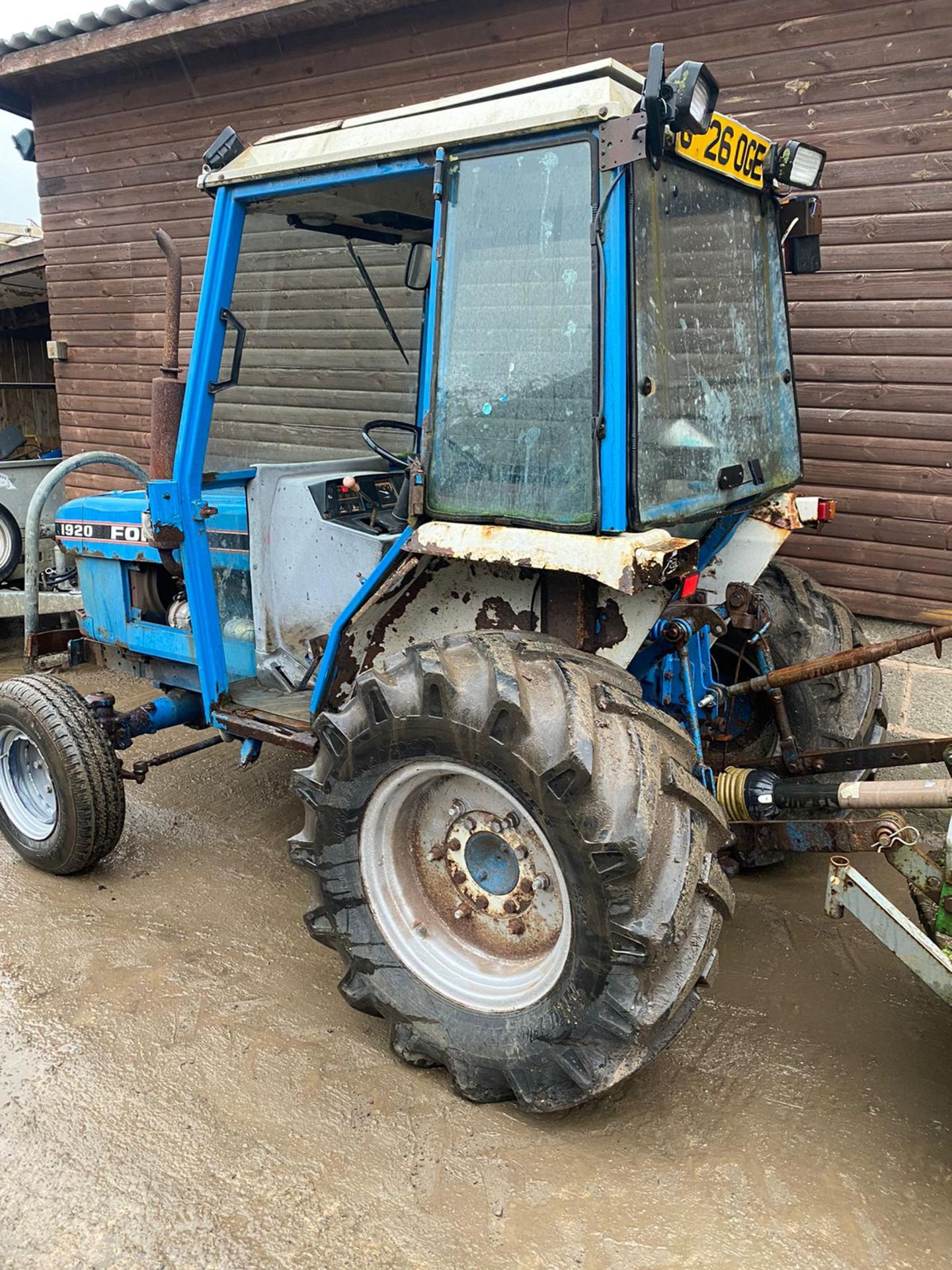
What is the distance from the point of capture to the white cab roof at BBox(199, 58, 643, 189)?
7.10ft

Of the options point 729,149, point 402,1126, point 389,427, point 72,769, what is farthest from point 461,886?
point 729,149

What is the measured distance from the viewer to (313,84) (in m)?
5.70

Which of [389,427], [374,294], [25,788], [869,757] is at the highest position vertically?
[374,294]

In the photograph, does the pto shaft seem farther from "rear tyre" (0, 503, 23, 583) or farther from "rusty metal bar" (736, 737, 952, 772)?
"rear tyre" (0, 503, 23, 583)

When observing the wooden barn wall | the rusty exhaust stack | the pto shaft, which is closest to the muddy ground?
the pto shaft

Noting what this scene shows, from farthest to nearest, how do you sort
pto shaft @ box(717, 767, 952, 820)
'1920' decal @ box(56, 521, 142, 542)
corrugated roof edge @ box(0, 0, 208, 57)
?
corrugated roof edge @ box(0, 0, 208, 57)
'1920' decal @ box(56, 521, 142, 542)
pto shaft @ box(717, 767, 952, 820)

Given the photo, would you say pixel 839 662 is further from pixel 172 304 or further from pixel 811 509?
pixel 172 304

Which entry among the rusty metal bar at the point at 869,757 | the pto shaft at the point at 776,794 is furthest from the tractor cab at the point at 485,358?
the rusty metal bar at the point at 869,757

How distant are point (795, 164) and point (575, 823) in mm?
1928

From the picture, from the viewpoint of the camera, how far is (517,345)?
2.35 m

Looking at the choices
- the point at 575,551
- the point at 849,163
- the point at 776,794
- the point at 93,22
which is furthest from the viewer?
the point at 93,22

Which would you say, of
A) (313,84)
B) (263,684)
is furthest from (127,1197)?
(313,84)

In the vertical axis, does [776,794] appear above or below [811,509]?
below

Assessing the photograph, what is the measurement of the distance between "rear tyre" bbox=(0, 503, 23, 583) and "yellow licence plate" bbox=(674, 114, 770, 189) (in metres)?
5.97
